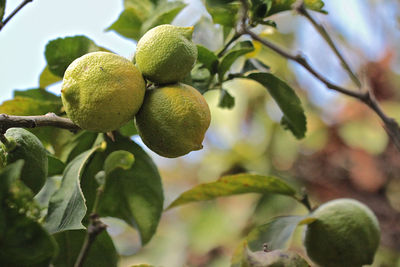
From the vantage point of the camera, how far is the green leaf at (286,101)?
0.98 metres

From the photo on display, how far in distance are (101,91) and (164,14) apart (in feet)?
1.34

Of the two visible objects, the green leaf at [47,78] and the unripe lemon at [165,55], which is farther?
the green leaf at [47,78]

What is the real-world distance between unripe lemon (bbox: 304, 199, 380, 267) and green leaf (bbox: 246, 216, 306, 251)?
0.04 m

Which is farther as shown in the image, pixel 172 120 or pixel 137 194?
pixel 137 194

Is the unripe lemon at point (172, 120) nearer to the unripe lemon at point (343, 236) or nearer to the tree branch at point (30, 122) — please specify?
the tree branch at point (30, 122)

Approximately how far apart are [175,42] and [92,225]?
31cm

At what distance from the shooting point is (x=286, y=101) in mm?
1021

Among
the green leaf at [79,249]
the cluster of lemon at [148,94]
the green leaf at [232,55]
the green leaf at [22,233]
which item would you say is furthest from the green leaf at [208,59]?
the green leaf at [22,233]

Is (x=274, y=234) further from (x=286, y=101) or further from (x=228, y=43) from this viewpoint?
(x=228, y=43)

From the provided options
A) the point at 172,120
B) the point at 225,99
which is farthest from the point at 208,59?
the point at 172,120

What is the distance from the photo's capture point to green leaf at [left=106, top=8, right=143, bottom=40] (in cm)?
117

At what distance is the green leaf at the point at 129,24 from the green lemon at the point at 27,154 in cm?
47

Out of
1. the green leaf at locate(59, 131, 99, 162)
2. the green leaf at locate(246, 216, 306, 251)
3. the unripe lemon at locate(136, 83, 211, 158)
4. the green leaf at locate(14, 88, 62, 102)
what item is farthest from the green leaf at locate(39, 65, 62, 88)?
the green leaf at locate(246, 216, 306, 251)

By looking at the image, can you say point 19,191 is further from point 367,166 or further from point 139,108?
point 367,166
